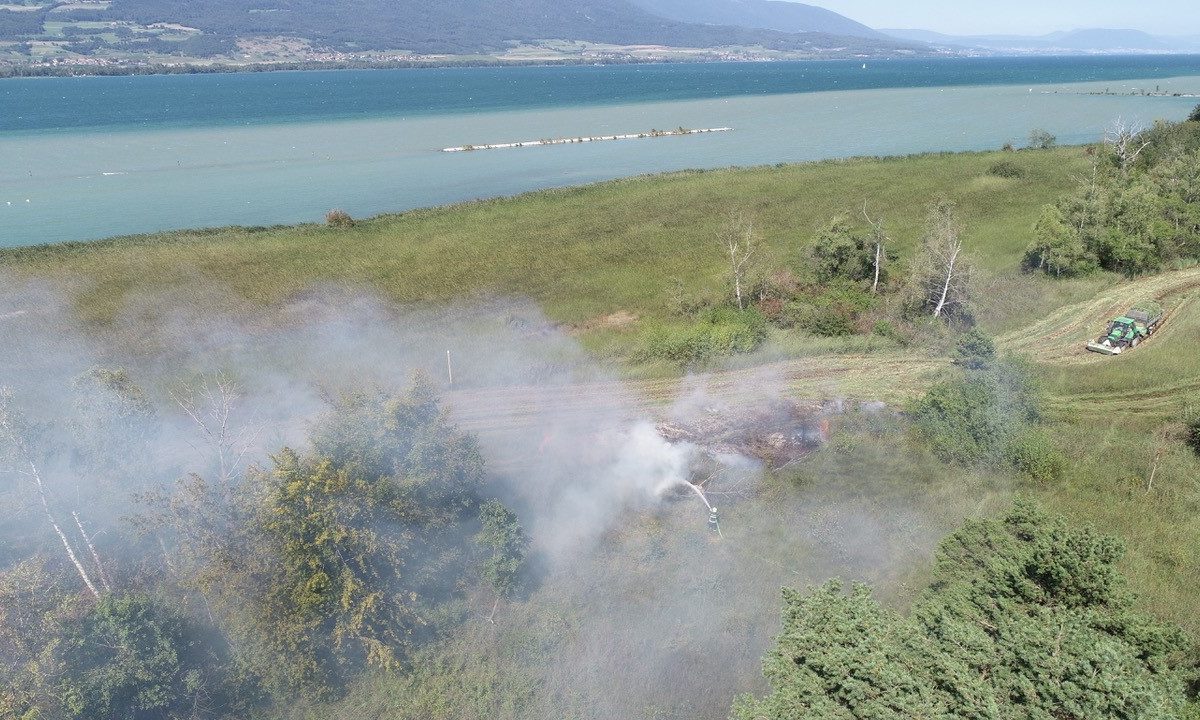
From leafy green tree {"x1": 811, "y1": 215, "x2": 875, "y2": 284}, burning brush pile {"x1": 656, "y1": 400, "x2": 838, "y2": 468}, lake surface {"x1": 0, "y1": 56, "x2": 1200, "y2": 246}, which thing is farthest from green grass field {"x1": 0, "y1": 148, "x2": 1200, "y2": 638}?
lake surface {"x1": 0, "y1": 56, "x2": 1200, "y2": 246}

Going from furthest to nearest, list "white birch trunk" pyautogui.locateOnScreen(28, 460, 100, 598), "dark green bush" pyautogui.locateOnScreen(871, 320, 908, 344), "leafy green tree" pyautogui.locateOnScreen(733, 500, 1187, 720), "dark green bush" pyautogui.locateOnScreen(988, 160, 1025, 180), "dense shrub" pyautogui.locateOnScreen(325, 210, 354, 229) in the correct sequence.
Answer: "dark green bush" pyautogui.locateOnScreen(988, 160, 1025, 180) → "dense shrub" pyautogui.locateOnScreen(325, 210, 354, 229) → "dark green bush" pyautogui.locateOnScreen(871, 320, 908, 344) → "white birch trunk" pyautogui.locateOnScreen(28, 460, 100, 598) → "leafy green tree" pyautogui.locateOnScreen(733, 500, 1187, 720)

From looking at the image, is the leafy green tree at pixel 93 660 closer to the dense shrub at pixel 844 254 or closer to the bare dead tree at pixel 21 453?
the bare dead tree at pixel 21 453

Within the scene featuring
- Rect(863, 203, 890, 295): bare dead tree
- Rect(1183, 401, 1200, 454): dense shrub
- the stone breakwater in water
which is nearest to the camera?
Rect(1183, 401, 1200, 454): dense shrub

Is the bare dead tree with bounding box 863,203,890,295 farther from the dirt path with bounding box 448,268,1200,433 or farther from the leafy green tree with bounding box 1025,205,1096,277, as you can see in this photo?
the leafy green tree with bounding box 1025,205,1096,277

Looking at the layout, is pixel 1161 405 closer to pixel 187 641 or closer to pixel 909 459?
pixel 909 459

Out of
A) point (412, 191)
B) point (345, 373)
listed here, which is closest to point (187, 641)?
point (345, 373)
